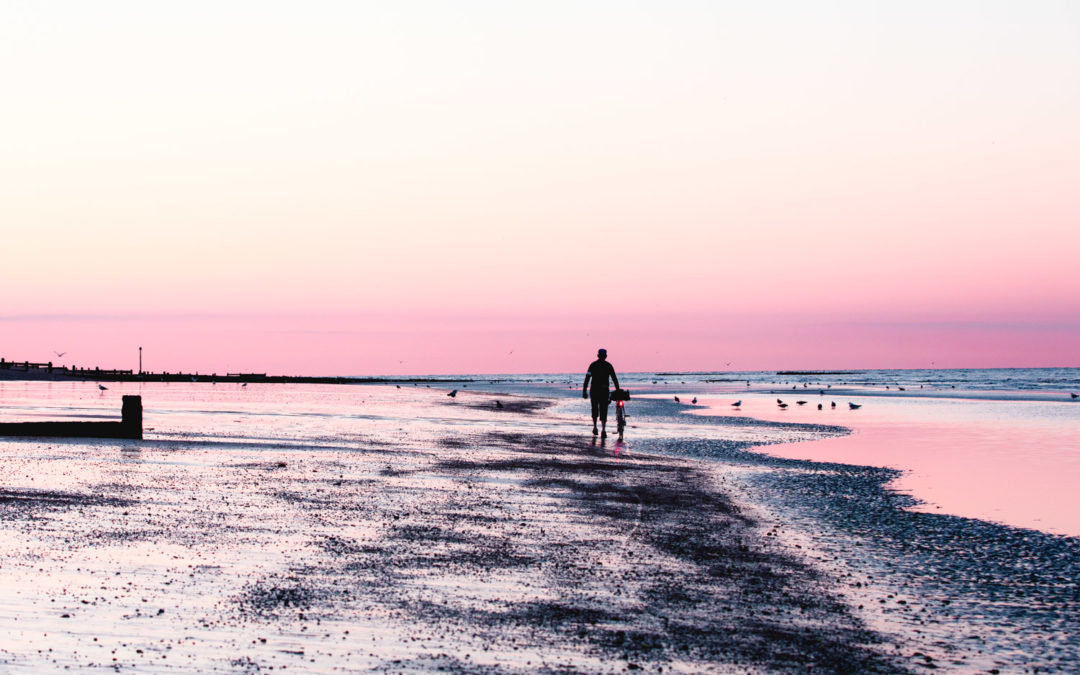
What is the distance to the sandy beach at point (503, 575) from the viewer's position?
633 cm

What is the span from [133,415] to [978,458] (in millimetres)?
20271

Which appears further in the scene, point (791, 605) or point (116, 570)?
point (116, 570)

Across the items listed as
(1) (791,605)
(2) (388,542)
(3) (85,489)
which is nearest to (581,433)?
(3) (85,489)

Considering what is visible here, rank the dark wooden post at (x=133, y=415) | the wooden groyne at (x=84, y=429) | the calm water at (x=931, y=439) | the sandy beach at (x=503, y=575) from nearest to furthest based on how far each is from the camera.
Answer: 1. the sandy beach at (x=503, y=575)
2. the calm water at (x=931, y=439)
3. the dark wooden post at (x=133, y=415)
4. the wooden groyne at (x=84, y=429)

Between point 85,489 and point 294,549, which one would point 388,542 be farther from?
point 85,489

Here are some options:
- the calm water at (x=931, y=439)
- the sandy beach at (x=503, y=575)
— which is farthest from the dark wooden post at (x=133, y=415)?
the sandy beach at (x=503, y=575)

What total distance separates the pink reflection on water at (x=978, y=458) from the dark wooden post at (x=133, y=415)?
52.0 ft

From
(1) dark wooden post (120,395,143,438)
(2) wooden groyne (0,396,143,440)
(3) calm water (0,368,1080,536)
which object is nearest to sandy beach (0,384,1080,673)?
(3) calm water (0,368,1080,536)

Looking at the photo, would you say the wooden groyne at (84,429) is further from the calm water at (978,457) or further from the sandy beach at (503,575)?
the calm water at (978,457)

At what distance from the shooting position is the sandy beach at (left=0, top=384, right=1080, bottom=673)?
20.8 feet

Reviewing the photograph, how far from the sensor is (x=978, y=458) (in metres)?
22.0

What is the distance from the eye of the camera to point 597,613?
7414 mm

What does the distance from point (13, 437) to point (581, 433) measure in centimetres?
1644

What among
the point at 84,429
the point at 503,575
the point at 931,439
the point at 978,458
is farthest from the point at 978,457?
the point at 84,429
